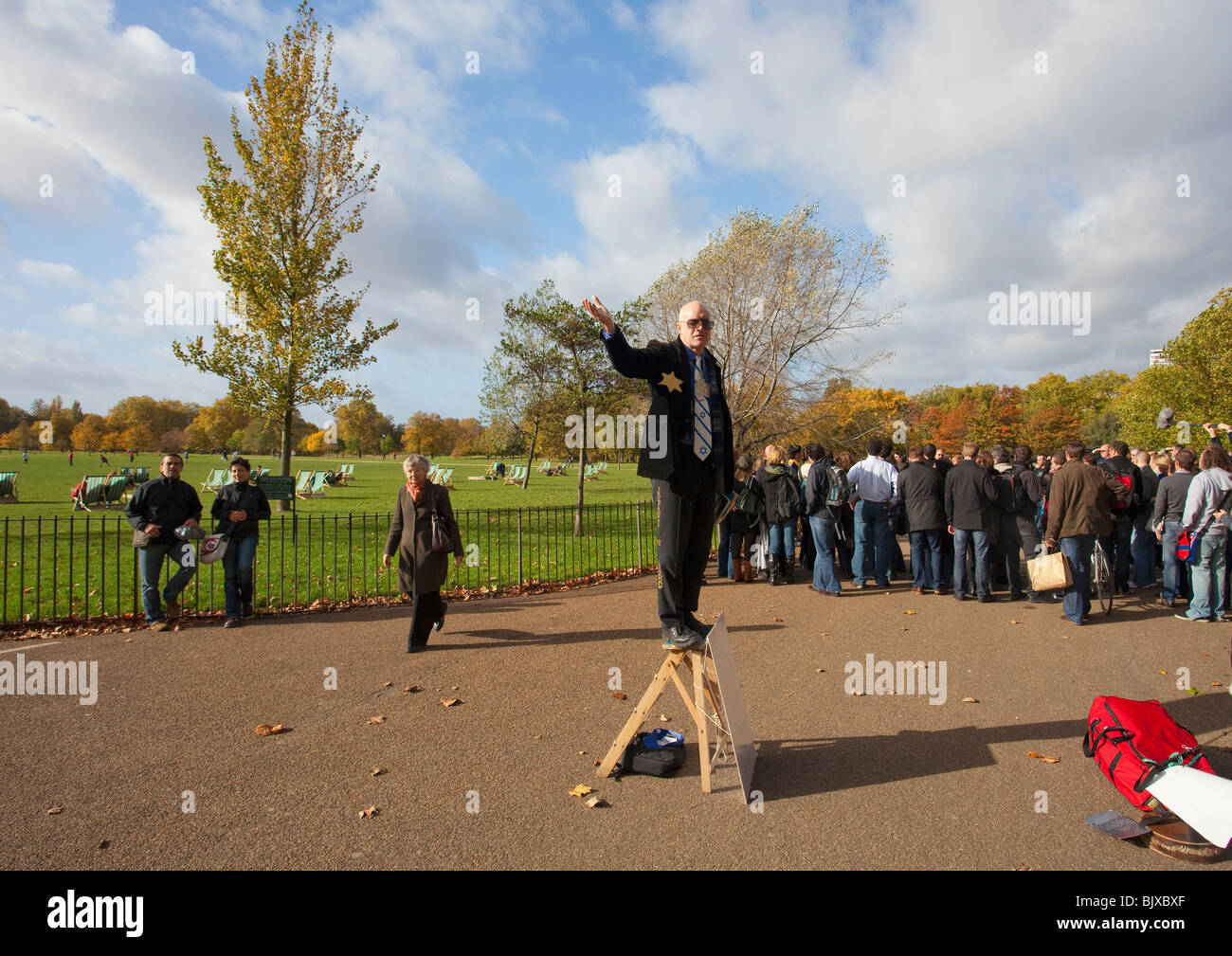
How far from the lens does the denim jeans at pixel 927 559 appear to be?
31.0 feet

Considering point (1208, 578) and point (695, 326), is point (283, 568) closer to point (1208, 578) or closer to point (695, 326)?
point (695, 326)

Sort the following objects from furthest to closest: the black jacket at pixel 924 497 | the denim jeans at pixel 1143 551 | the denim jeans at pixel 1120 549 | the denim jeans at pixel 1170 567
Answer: the denim jeans at pixel 1143 551 < the denim jeans at pixel 1120 549 < the black jacket at pixel 924 497 < the denim jeans at pixel 1170 567

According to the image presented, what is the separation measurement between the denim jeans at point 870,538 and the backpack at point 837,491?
0.42 m

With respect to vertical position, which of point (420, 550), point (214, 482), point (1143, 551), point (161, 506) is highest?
point (214, 482)

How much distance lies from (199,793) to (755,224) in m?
20.2

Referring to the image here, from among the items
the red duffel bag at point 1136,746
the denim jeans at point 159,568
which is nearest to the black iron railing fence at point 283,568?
the denim jeans at point 159,568

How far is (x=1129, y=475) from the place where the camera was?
9594mm

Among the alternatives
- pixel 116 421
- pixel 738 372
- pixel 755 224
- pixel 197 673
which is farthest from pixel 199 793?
pixel 116 421

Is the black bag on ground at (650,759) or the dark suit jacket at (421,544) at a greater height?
the dark suit jacket at (421,544)

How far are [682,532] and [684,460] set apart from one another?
44 centimetres

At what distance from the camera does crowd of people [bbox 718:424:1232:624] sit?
7758 millimetres

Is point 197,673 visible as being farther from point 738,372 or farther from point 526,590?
point 738,372

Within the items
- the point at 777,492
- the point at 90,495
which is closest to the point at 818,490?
the point at 777,492

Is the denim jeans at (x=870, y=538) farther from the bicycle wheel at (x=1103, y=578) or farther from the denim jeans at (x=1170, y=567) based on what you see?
the denim jeans at (x=1170, y=567)
